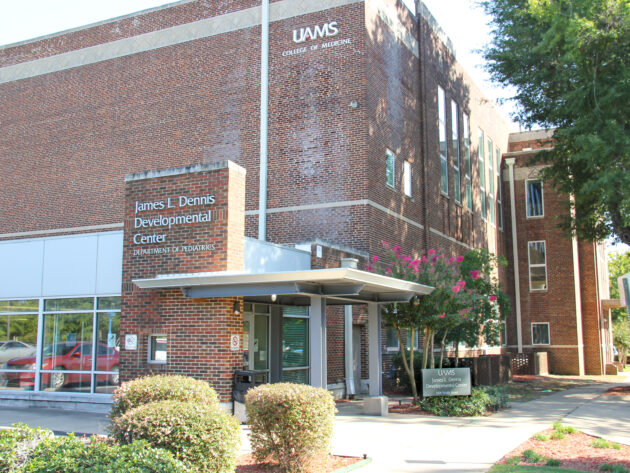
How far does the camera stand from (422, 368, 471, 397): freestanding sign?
15.0m

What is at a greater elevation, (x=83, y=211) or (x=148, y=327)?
(x=83, y=211)

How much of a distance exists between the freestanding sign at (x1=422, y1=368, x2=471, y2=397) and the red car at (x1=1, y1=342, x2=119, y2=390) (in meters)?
7.40

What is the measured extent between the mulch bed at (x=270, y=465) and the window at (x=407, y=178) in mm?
14426

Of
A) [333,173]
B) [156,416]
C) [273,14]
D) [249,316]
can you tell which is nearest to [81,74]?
[273,14]

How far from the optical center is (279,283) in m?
12.4

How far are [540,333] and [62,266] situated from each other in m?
25.5

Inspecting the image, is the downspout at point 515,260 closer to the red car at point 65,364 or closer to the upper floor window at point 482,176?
the upper floor window at point 482,176

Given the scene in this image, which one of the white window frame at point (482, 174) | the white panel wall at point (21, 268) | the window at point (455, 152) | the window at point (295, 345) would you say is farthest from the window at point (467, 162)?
the white panel wall at point (21, 268)

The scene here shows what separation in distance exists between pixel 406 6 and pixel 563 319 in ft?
59.2

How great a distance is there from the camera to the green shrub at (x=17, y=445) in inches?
268

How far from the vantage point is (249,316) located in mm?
15977

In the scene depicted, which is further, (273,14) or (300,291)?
(273,14)

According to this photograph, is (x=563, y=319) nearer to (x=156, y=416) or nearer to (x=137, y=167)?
(x=137, y=167)

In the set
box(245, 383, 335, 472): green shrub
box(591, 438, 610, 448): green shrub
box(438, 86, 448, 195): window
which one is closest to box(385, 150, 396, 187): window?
box(438, 86, 448, 195): window
